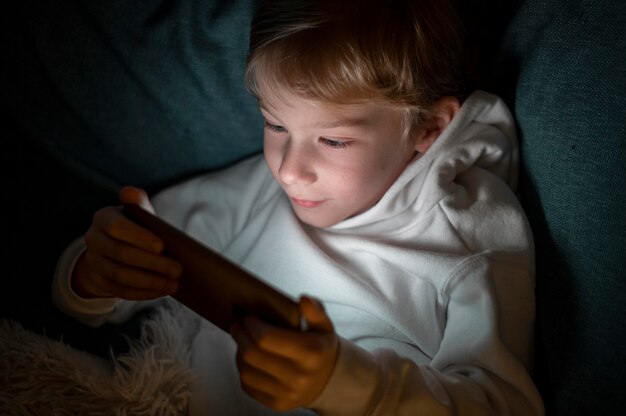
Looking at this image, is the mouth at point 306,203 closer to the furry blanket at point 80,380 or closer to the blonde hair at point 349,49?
the blonde hair at point 349,49

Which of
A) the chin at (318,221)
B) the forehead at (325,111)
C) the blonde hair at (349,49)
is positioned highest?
the blonde hair at (349,49)

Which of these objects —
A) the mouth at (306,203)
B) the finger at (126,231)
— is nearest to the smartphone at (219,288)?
the finger at (126,231)

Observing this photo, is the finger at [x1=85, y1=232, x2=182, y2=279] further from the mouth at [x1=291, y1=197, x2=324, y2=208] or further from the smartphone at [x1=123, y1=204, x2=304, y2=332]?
the mouth at [x1=291, y1=197, x2=324, y2=208]

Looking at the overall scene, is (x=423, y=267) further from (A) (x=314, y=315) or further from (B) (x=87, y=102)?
(B) (x=87, y=102)

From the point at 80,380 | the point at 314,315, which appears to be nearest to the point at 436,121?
the point at 314,315

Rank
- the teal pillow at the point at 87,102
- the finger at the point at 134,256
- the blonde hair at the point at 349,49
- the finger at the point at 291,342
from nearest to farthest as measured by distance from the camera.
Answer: the finger at the point at 291,342, the finger at the point at 134,256, the blonde hair at the point at 349,49, the teal pillow at the point at 87,102

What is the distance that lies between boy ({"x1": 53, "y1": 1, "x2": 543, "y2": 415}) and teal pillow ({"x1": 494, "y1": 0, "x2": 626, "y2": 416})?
0.04 m

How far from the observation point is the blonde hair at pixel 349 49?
91cm

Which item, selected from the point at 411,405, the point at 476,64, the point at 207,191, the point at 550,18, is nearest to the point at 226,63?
the point at 207,191

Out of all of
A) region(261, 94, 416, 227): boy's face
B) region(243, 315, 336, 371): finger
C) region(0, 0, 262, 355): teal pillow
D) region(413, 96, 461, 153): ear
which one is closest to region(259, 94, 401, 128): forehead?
region(261, 94, 416, 227): boy's face

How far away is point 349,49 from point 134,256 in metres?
0.40

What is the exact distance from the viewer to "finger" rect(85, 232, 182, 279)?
0.79m

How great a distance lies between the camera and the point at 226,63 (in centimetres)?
116

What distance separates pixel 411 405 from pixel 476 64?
622 mm
